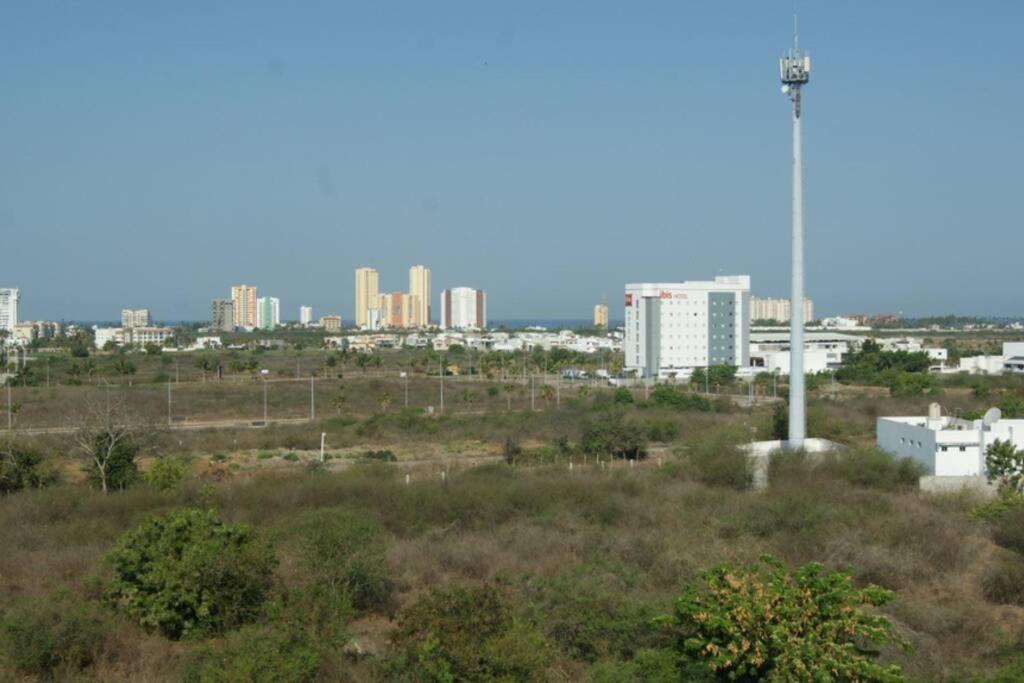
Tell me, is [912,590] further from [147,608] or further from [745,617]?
[147,608]

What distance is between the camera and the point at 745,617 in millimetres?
10922

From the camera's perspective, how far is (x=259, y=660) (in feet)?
37.9

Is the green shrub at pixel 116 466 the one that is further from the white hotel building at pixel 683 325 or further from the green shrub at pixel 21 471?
the white hotel building at pixel 683 325

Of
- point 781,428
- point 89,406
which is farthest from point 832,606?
point 89,406

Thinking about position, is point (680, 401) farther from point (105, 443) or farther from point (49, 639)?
point (49, 639)

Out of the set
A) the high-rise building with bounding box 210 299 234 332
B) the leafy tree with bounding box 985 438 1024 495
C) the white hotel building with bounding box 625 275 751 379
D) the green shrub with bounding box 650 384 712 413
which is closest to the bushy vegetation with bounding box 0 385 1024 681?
the leafy tree with bounding box 985 438 1024 495

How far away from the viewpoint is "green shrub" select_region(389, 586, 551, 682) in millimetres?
12000

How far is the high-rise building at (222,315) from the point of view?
190 m

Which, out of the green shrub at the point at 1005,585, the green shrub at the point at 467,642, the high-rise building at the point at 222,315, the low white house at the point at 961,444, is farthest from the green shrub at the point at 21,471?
the high-rise building at the point at 222,315

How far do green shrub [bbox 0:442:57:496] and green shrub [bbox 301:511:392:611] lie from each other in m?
12.7

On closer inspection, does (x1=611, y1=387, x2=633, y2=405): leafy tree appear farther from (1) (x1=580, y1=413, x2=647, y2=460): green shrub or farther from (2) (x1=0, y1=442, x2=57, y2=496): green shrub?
(2) (x1=0, y1=442, x2=57, y2=496): green shrub

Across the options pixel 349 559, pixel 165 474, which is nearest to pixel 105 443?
pixel 165 474

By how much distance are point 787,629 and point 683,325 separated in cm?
6412

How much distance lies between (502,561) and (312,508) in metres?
5.20
